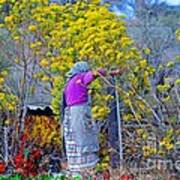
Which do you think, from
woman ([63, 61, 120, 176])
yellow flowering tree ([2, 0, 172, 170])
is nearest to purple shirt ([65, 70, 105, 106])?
woman ([63, 61, 120, 176])

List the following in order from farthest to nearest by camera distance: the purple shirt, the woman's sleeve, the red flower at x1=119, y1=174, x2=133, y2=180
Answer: the purple shirt
the woman's sleeve
the red flower at x1=119, y1=174, x2=133, y2=180

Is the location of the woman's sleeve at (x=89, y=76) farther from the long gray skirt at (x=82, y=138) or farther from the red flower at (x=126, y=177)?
the red flower at (x=126, y=177)

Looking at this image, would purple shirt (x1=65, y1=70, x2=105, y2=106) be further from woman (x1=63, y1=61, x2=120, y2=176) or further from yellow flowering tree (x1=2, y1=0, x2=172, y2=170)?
yellow flowering tree (x1=2, y1=0, x2=172, y2=170)

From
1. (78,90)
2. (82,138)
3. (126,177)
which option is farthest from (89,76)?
(126,177)

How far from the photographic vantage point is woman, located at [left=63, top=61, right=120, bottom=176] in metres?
6.71

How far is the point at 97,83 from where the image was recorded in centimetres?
706

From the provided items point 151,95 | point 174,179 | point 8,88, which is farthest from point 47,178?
point 8,88

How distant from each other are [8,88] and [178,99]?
11.3 feet

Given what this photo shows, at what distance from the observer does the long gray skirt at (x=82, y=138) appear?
22.1 ft

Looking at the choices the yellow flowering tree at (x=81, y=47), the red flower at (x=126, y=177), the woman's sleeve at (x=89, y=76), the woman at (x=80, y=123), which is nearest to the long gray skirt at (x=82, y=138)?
the woman at (x=80, y=123)

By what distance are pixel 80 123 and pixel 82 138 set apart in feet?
0.52

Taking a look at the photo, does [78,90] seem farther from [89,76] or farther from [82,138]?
[82,138]

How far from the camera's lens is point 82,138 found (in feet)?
22.2

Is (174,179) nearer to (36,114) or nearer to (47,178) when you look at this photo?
(47,178)
